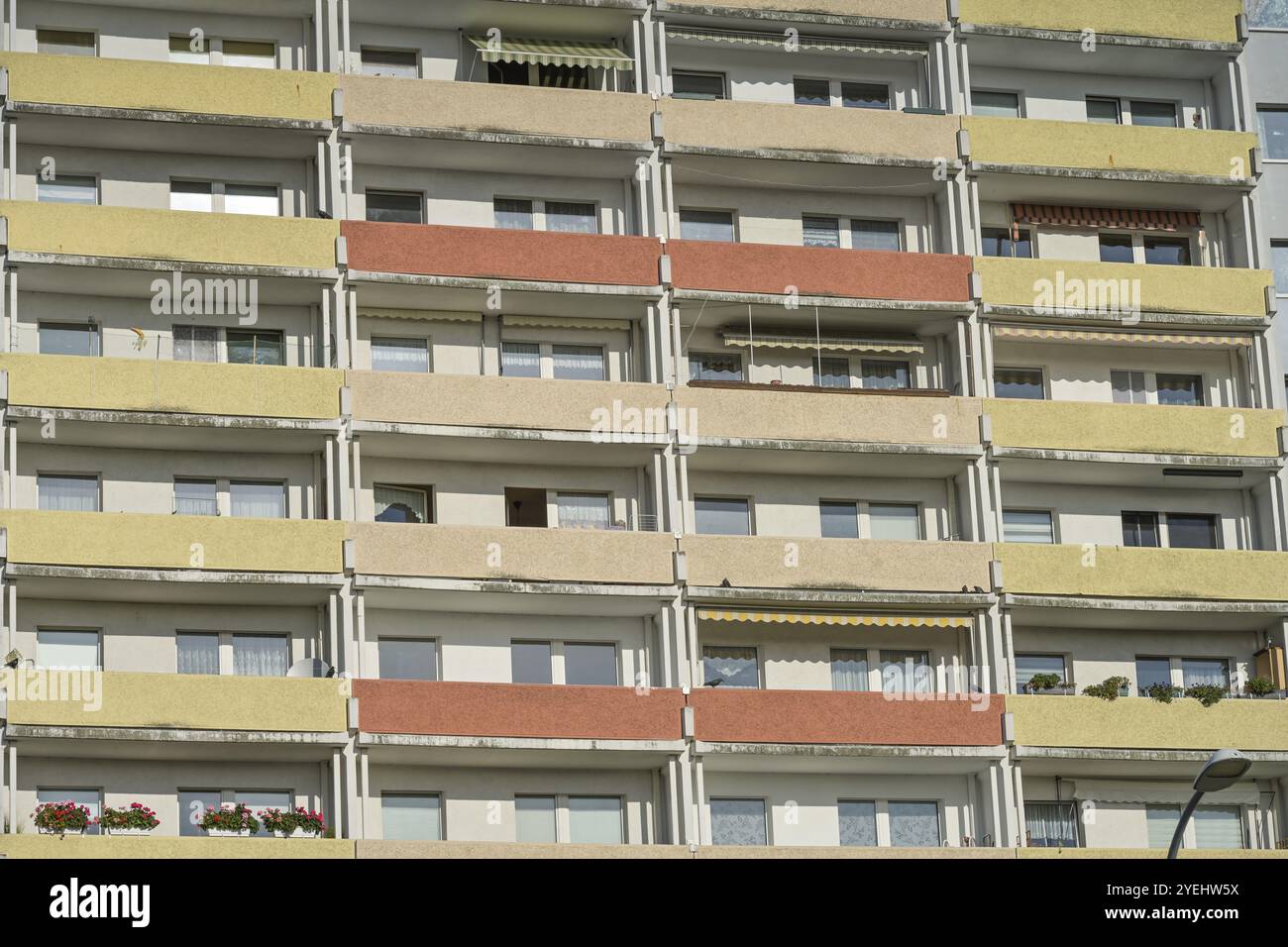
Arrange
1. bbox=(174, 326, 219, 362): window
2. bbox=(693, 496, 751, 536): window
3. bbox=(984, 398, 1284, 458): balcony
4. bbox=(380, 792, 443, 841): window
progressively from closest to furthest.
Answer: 1. bbox=(380, 792, 443, 841): window
2. bbox=(174, 326, 219, 362): window
3. bbox=(693, 496, 751, 536): window
4. bbox=(984, 398, 1284, 458): balcony

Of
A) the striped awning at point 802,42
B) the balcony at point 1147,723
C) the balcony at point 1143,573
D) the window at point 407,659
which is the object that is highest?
the striped awning at point 802,42

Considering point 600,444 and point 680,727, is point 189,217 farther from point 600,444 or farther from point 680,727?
point 680,727

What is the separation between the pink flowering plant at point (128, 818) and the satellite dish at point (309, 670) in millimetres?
3568

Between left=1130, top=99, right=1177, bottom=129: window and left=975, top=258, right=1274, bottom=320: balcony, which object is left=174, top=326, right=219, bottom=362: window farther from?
left=1130, top=99, right=1177, bottom=129: window

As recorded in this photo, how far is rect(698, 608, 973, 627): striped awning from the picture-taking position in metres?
A: 45.9

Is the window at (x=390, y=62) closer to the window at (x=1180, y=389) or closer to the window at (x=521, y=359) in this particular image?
the window at (x=521, y=359)

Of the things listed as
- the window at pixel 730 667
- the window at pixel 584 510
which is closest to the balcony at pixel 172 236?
the window at pixel 584 510

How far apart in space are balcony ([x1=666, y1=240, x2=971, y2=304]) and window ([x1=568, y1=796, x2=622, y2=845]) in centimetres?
1017

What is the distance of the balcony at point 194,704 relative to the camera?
4178cm

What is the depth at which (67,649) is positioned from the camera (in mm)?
43844

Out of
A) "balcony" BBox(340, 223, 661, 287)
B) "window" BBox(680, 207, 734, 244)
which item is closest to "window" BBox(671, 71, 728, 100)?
"window" BBox(680, 207, 734, 244)

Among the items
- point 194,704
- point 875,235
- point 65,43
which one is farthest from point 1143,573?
point 65,43

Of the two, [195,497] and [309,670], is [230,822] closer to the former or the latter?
[309,670]

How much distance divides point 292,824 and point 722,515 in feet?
36.6
